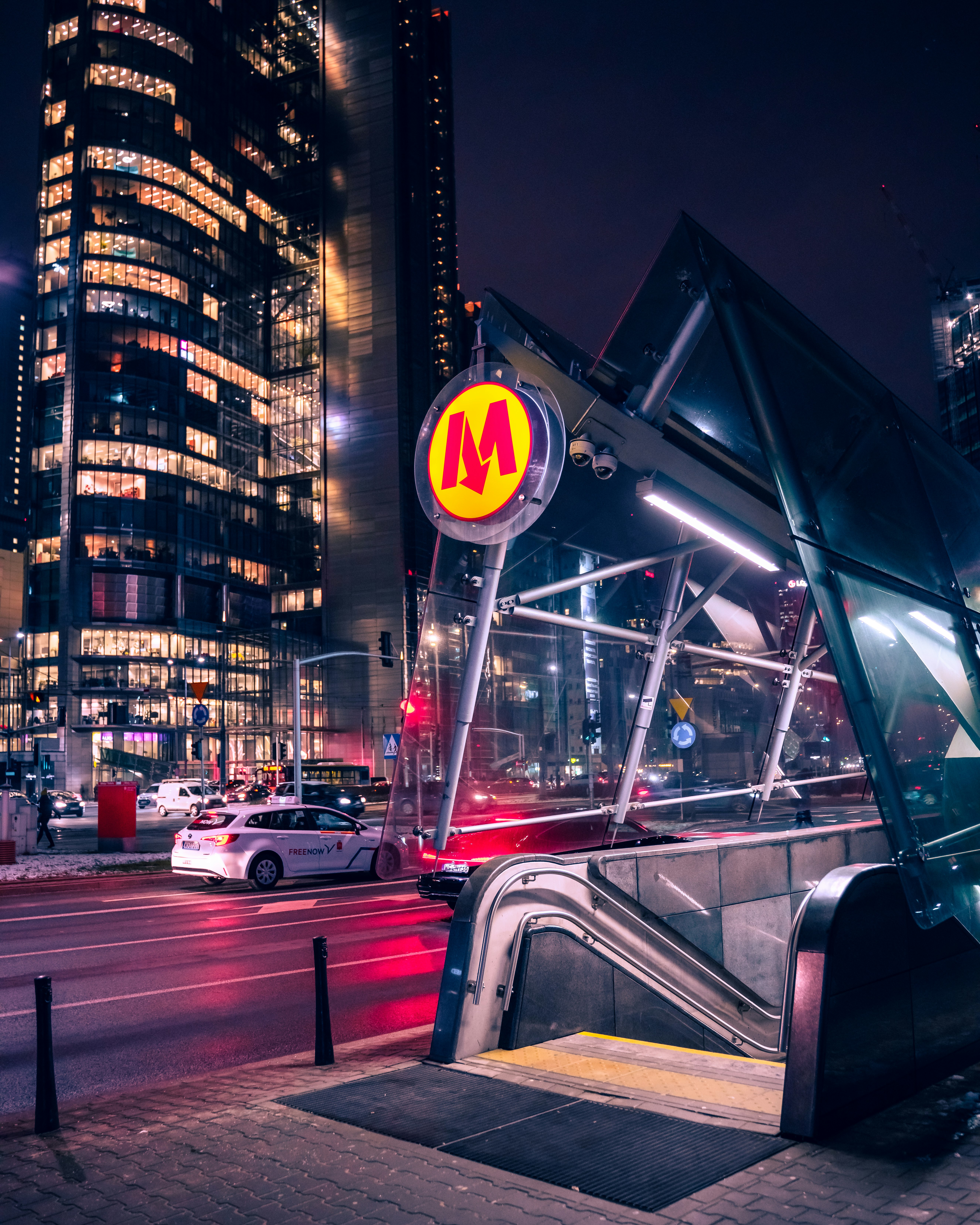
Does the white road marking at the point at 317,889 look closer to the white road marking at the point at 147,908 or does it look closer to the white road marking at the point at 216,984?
the white road marking at the point at 147,908

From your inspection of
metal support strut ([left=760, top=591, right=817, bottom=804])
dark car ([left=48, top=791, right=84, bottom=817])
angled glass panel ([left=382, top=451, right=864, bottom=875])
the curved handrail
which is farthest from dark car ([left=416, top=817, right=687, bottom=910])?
dark car ([left=48, top=791, right=84, bottom=817])

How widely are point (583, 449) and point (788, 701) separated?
6682 mm

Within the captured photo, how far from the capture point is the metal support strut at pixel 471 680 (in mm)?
9211

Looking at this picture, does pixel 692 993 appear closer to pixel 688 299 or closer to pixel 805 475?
pixel 805 475

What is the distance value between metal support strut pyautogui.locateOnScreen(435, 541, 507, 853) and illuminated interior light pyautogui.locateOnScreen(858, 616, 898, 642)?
4.08 metres

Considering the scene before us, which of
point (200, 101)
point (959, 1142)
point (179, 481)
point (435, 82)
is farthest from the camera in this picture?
point (435, 82)

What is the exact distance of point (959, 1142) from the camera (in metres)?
4.15

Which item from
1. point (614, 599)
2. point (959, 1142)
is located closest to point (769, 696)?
point (614, 599)

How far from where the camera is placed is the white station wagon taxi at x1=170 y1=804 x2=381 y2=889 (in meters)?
19.2

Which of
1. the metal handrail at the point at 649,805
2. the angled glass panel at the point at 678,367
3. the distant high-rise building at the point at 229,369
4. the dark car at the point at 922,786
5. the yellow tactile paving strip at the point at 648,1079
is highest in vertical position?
the distant high-rise building at the point at 229,369

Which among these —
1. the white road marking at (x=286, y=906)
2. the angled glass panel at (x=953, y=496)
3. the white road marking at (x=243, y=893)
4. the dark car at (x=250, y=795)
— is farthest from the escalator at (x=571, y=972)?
the dark car at (x=250, y=795)

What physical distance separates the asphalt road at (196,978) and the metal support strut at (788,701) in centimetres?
490

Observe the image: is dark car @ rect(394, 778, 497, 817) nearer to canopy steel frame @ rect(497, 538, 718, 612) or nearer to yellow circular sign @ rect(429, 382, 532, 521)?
canopy steel frame @ rect(497, 538, 718, 612)

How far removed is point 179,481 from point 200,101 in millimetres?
40086
